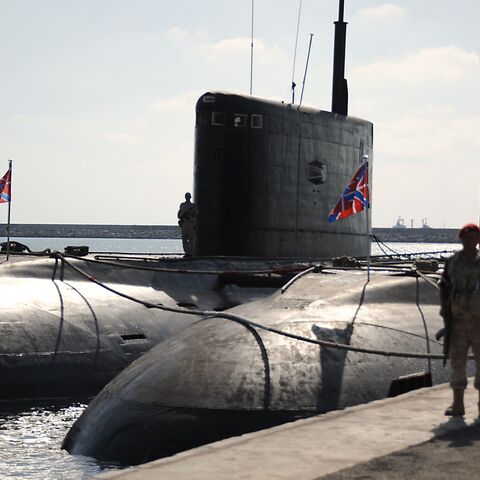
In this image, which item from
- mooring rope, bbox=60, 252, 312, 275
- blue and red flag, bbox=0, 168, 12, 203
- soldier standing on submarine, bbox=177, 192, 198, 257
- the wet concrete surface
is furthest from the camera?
soldier standing on submarine, bbox=177, 192, 198, 257

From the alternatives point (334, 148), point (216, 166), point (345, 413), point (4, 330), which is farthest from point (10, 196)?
point (345, 413)

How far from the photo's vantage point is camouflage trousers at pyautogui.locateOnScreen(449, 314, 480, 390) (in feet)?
24.9

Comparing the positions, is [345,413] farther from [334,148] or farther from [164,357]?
[334,148]

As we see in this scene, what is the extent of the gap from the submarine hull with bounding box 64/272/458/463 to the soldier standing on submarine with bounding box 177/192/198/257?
783cm

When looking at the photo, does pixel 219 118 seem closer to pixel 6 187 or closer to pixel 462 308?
pixel 6 187

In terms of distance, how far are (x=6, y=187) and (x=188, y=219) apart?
3768 mm

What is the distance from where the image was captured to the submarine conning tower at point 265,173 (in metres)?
18.9

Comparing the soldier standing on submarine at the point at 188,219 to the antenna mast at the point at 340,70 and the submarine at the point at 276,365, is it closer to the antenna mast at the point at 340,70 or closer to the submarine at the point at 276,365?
the antenna mast at the point at 340,70

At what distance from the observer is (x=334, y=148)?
19.8 meters

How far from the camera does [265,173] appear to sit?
19016 millimetres

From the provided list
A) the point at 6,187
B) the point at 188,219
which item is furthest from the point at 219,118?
the point at 6,187

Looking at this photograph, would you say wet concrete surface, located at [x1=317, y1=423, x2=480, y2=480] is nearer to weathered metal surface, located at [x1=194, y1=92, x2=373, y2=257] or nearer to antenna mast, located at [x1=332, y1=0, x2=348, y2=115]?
weathered metal surface, located at [x1=194, y1=92, x2=373, y2=257]

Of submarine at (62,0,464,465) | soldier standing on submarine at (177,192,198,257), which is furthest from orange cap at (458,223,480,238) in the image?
soldier standing on submarine at (177,192,198,257)

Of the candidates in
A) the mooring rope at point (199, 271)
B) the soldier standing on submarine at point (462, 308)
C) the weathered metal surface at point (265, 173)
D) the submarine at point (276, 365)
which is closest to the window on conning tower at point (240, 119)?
the weathered metal surface at point (265, 173)
